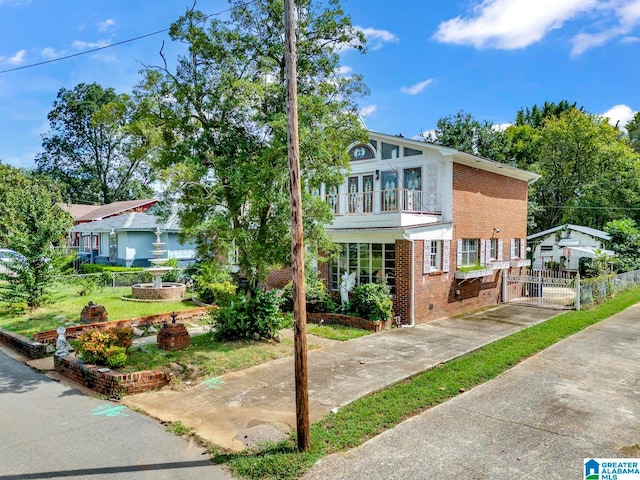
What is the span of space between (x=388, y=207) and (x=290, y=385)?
30.5 ft

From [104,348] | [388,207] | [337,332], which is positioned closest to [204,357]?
[104,348]

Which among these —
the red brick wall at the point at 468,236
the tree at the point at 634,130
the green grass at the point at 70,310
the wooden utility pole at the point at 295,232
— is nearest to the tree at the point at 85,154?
the green grass at the point at 70,310

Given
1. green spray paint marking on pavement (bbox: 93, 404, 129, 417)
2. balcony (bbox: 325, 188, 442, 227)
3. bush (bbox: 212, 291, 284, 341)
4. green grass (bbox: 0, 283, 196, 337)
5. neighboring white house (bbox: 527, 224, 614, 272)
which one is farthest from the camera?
neighboring white house (bbox: 527, 224, 614, 272)

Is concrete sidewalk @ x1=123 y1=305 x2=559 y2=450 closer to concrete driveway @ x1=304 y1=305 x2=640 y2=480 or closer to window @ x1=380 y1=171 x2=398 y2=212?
concrete driveway @ x1=304 y1=305 x2=640 y2=480

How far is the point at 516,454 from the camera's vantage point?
513 cm

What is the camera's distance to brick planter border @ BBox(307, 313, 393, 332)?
40.7 feet

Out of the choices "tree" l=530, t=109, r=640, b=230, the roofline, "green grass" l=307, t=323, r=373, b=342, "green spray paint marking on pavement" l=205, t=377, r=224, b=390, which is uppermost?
"tree" l=530, t=109, r=640, b=230

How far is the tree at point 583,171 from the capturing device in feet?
105

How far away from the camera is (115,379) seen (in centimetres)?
722

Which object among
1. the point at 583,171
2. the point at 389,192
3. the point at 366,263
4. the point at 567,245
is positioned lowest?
the point at 366,263

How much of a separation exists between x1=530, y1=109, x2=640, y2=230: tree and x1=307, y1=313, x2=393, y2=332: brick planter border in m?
27.9

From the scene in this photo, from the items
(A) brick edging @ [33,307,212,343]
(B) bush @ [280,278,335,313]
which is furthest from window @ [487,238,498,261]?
(A) brick edging @ [33,307,212,343]

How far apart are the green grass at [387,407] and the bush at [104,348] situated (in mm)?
3663

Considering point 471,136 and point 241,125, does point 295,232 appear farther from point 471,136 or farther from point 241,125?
point 471,136
